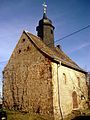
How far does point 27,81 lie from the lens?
22250 millimetres

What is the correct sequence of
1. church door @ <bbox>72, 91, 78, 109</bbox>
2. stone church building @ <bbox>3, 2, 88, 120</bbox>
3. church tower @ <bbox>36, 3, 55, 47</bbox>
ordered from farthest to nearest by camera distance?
church tower @ <bbox>36, 3, 55, 47</bbox> → church door @ <bbox>72, 91, 78, 109</bbox> → stone church building @ <bbox>3, 2, 88, 120</bbox>

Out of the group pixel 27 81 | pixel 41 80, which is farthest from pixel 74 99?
pixel 27 81

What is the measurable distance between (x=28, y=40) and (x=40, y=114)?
8.40 metres

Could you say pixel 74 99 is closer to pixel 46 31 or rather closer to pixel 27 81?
pixel 27 81

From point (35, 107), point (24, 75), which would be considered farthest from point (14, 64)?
point (35, 107)

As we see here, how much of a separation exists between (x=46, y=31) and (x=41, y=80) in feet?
25.8

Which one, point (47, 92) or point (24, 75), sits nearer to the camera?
point (47, 92)

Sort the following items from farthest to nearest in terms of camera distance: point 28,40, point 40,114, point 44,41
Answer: point 44,41 → point 28,40 → point 40,114

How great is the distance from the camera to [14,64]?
24.2m

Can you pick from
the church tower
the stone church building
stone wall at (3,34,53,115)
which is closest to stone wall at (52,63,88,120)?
the stone church building

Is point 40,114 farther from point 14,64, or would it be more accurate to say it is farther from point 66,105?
point 14,64

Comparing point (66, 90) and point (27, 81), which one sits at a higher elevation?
point (27, 81)

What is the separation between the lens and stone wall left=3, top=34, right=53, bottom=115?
20.5 metres

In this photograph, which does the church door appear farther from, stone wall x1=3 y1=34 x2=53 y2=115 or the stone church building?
stone wall x1=3 y1=34 x2=53 y2=115
